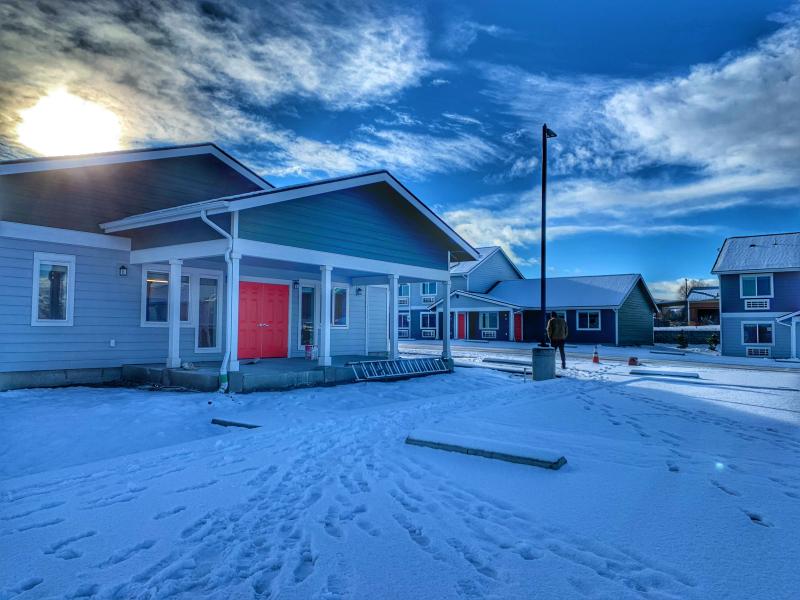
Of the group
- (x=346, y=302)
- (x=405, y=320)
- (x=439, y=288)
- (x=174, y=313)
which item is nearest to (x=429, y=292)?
(x=439, y=288)

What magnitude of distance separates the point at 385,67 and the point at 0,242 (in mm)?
10151

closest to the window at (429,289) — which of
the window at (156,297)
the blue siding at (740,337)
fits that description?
the blue siding at (740,337)

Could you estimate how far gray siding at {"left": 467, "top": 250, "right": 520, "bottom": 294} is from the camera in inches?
1592

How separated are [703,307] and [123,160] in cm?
5813

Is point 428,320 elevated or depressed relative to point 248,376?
elevated

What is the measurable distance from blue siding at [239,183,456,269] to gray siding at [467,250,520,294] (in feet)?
80.1

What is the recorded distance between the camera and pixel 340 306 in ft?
55.6

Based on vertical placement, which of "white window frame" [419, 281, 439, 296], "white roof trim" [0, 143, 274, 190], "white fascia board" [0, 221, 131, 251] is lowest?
"white fascia board" [0, 221, 131, 251]

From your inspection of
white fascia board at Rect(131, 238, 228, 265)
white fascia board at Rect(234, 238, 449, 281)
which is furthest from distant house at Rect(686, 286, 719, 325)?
white fascia board at Rect(131, 238, 228, 265)

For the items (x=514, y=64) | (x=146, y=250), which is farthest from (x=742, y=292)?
(x=146, y=250)

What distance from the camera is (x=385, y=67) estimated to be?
1440cm

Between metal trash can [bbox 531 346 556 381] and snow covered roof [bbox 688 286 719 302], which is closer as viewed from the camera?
metal trash can [bbox 531 346 556 381]

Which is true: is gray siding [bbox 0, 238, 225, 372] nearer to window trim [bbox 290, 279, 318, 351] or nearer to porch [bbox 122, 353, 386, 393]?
porch [bbox 122, 353, 386, 393]

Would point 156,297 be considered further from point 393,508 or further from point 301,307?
point 393,508
